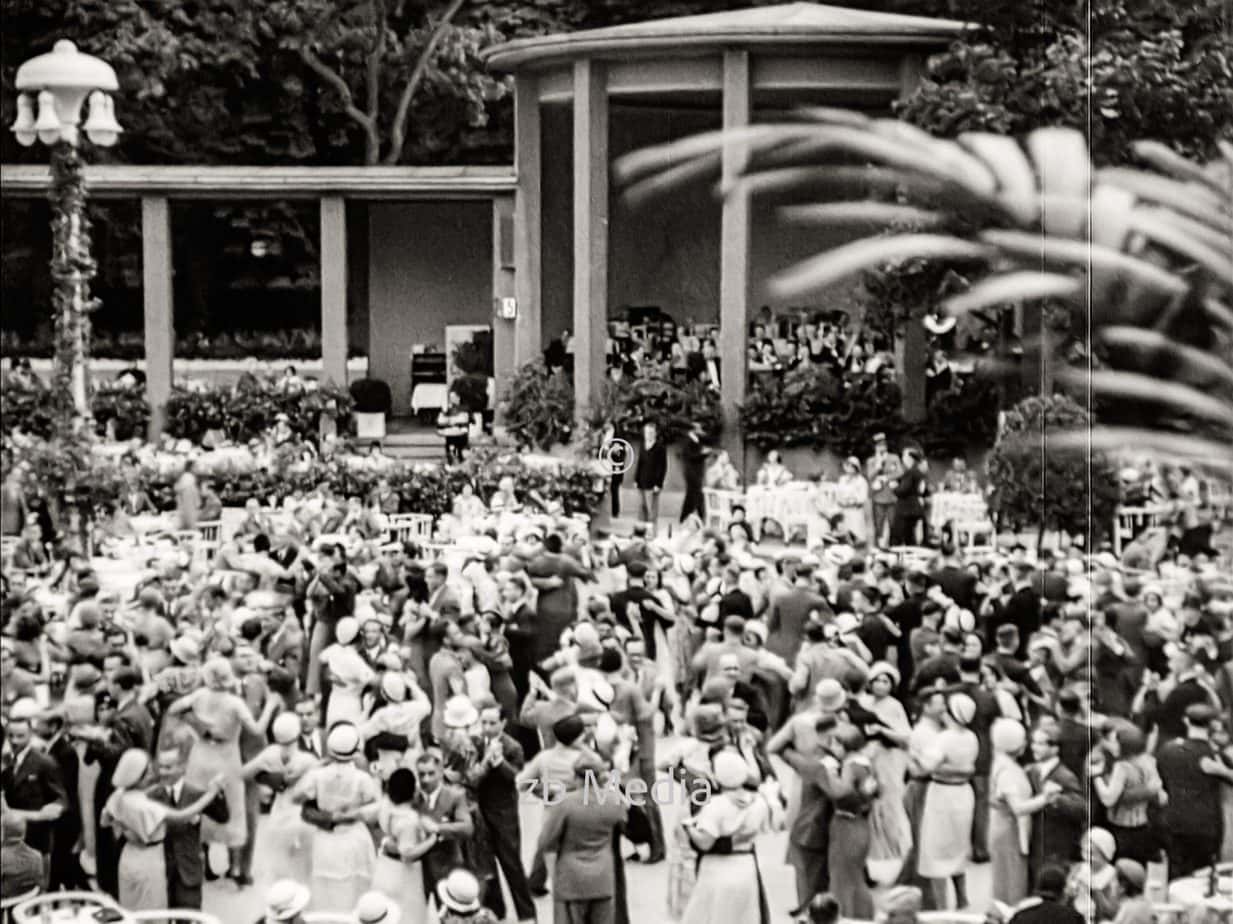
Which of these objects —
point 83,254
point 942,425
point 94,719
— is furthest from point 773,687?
point 83,254

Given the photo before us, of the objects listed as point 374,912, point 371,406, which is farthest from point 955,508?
point 374,912

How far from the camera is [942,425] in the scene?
3.33m

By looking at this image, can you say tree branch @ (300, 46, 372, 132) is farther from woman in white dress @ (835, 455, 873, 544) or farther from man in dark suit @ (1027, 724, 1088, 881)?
man in dark suit @ (1027, 724, 1088, 881)

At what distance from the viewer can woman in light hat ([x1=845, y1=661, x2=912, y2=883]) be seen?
3.48 metres

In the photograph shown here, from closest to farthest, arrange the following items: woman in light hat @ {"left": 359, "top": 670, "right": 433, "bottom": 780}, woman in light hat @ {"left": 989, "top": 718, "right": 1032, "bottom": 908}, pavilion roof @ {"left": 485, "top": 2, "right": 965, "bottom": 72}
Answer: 1. woman in light hat @ {"left": 989, "top": 718, "right": 1032, "bottom": 908}
2. pavilion roof @ {"left": 485, "top": 2, "right": 965, "bottom": 72}
3. woman in light hat @ {"left": 359, "top": 670, "right": 433, "bottom": 780}

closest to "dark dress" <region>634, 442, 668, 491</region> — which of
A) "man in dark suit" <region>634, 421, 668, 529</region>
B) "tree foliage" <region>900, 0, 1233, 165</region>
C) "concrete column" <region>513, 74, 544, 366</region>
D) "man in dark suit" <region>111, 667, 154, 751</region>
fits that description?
"man in dark suit" <region>634, 421, 668, 529</region>

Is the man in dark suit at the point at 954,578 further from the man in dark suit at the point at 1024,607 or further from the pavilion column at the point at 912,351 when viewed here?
the pavilion column at the point at 912,351

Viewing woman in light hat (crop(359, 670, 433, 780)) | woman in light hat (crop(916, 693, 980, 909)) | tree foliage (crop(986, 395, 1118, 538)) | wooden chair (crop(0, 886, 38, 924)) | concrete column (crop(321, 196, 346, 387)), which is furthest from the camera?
woman in light hat (crop(359, 670, 433, 780))

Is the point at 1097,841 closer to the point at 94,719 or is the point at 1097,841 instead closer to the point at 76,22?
the point at 94,719

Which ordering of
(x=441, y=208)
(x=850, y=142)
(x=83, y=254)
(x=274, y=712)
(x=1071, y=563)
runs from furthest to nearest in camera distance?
(x=274, y=712) → (x=441, y=208) → (x=83, y=254) → (x=1071, y=563) → (x=850, y=142)

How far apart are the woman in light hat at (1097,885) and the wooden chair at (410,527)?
1409 millimetres

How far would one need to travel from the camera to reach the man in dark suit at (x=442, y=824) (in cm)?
395

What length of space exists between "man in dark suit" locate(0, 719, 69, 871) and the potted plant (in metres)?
0.88

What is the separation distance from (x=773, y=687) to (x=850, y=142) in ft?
5.02
